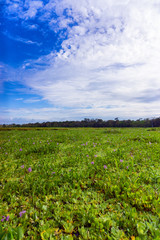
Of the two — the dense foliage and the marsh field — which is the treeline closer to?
the dense foliage

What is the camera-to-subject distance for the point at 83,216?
272cm

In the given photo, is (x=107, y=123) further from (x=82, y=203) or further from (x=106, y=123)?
(x=82, y=203)

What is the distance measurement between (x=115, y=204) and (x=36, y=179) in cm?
258

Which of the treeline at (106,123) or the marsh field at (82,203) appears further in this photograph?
the treeline at (106,123)

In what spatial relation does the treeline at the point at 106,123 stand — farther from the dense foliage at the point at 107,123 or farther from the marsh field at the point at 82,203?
the marsh field at the point at 82,203

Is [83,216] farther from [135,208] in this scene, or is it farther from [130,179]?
[130,179]

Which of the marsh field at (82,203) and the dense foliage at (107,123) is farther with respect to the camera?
the dense foliage at (107,123)

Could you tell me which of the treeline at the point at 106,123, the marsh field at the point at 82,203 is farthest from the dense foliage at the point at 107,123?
the marsh field at the point at 82,203

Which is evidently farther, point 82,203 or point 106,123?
point 106,123

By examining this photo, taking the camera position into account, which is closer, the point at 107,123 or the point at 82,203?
the point at 82,203

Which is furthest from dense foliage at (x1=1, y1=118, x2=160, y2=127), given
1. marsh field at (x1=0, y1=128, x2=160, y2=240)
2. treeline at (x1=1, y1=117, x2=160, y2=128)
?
marsh field at (x1=0, y1=128, x2=160, y2=240)

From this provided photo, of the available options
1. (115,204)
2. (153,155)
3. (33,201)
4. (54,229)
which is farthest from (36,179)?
(153,155)

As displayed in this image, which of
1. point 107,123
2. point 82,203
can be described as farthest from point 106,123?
point 82,203

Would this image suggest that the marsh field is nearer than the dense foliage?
Yes
